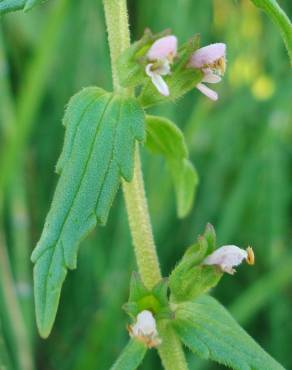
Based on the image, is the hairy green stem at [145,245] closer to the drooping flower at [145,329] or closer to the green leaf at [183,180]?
the drooping flower at [145,329]

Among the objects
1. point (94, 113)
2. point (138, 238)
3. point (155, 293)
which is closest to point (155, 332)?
point (155, 293)

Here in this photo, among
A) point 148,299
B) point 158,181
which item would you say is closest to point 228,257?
point 148,299

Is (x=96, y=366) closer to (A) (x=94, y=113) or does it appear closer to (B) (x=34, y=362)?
(B) (x=34, y=362)

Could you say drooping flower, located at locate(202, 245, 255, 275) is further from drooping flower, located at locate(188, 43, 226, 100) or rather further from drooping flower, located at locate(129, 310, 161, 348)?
drooping flower, located at locate(188, 43, 226, 100)

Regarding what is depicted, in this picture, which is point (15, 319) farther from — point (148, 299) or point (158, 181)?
point (148, 299)

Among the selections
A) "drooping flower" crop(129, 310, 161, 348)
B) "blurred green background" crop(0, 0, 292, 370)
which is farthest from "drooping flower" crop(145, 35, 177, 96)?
"blurred green background" crop(0, 0, 292, 370)

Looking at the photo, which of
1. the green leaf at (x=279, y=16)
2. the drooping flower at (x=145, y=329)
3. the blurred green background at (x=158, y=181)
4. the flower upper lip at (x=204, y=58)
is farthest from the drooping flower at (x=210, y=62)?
the blurred green background at (x=158, y=181)
